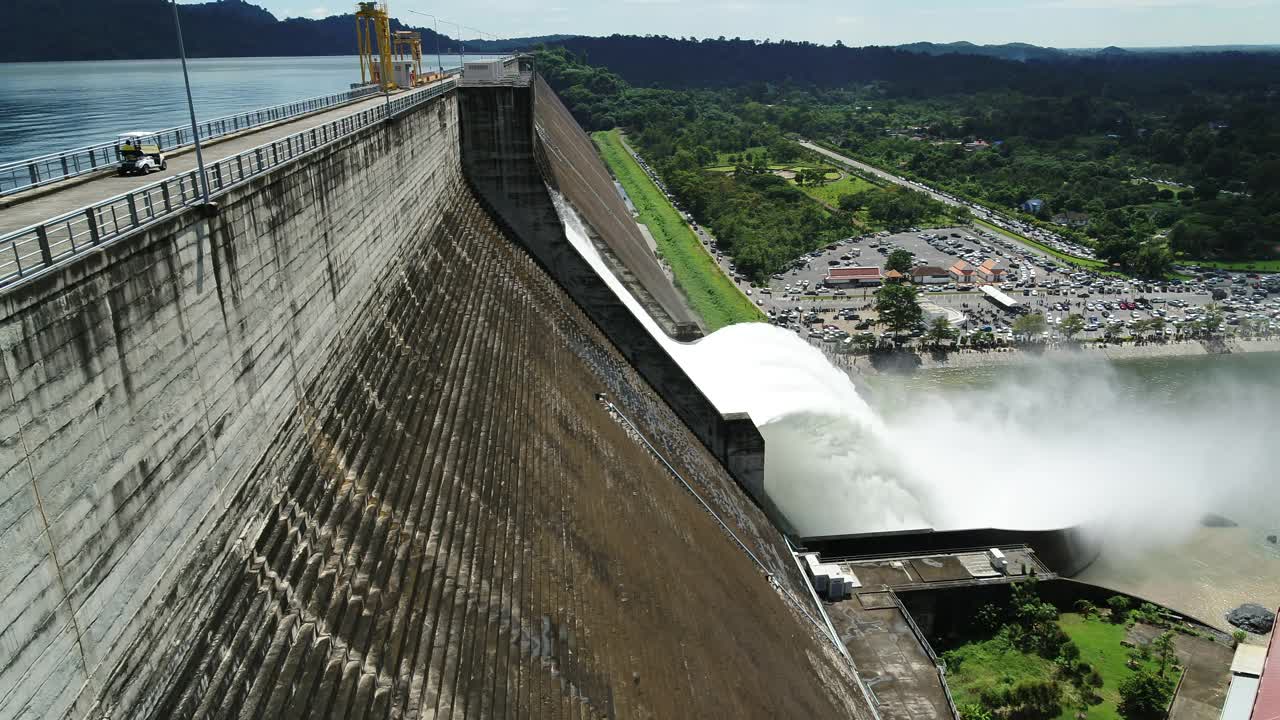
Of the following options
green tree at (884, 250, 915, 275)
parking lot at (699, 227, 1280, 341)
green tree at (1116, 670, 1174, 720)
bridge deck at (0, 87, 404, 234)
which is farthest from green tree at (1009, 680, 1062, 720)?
green tree at (884, 250, 915, 275)

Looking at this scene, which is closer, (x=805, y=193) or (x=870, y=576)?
(x=870, y=576)

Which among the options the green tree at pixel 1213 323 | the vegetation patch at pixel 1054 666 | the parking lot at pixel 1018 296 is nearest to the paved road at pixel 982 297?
the parking lot at pixel 1018 296

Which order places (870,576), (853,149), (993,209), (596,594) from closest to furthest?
1. (596,594)
2. (870,576)
3. (993,209)
4. (853,149)

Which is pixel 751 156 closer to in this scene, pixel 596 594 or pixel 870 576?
pixel 870 576

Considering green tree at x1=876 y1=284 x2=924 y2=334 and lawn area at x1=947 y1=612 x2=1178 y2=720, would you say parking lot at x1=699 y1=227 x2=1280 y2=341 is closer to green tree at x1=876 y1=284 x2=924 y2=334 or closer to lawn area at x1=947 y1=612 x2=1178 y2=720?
green tree at x1=876 y1=284 x2=924 y2=334

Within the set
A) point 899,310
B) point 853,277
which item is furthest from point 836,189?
point 899,310

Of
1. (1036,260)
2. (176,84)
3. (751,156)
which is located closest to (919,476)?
(176,84)
